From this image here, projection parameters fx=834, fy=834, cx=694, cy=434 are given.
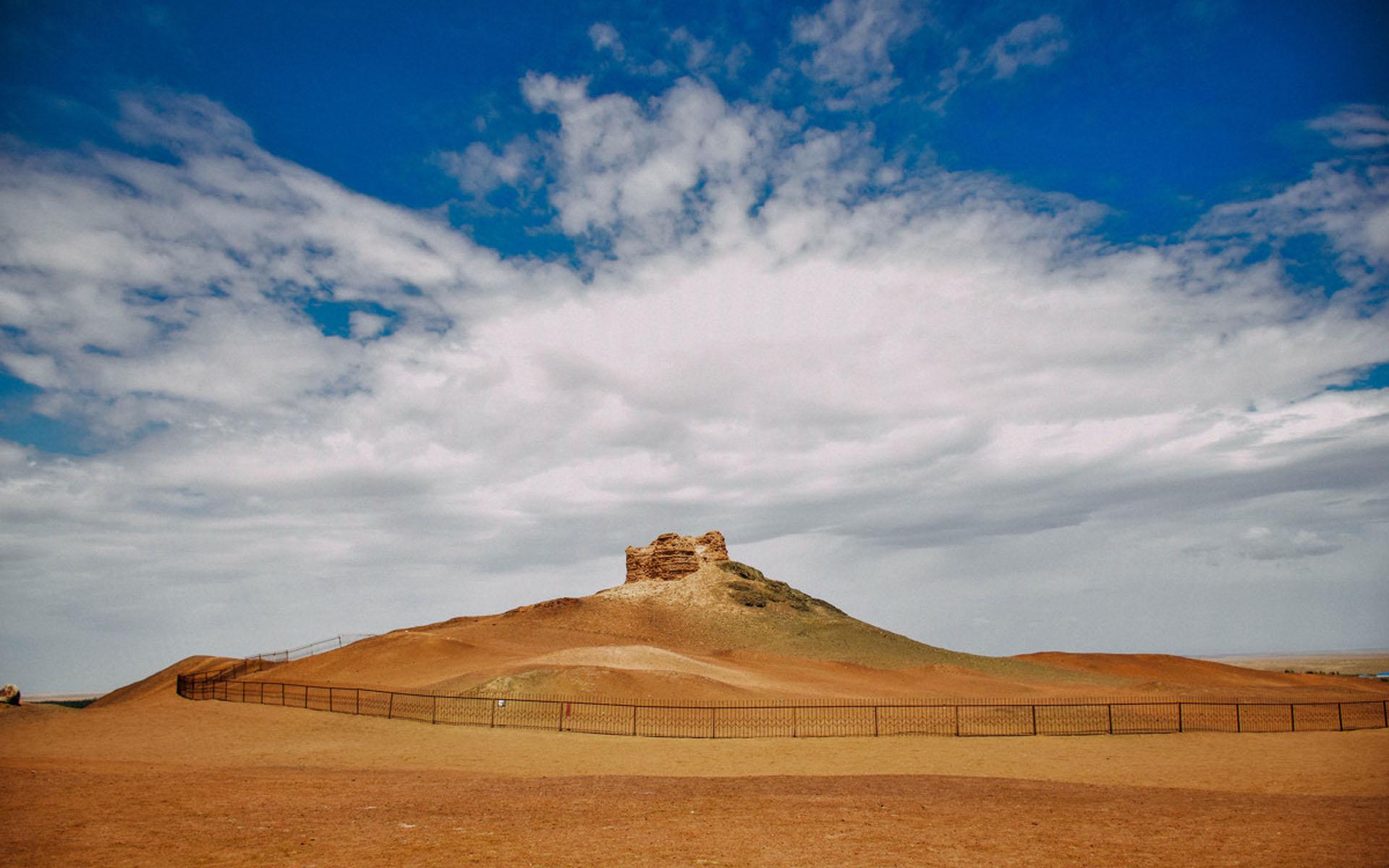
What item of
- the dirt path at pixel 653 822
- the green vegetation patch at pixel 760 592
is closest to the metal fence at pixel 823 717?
the dirt path at pixel 653 822

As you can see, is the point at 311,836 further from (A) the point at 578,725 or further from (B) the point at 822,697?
(B) the point at 822,697

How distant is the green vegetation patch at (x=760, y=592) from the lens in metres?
112

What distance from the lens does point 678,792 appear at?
2275 cm

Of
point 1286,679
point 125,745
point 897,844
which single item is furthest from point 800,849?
point 1286,679

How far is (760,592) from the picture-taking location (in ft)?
378

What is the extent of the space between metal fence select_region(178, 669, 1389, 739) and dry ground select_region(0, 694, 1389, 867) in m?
4.93

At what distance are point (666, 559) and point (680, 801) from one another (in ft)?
336

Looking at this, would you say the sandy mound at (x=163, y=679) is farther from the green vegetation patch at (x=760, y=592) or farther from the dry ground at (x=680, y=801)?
the green vegetation patch at (x=760, y=592)

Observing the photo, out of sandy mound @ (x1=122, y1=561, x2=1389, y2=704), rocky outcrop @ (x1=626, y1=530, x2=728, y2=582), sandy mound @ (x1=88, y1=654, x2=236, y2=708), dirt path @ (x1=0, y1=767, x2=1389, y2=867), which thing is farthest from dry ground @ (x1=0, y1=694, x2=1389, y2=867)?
rocky outcrop @ (x1=626, y1=530, x2=728, y2=582)

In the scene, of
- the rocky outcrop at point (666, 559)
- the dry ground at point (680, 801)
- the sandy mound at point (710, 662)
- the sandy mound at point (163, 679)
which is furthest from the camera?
the rocky outcrop at point (666, 559)

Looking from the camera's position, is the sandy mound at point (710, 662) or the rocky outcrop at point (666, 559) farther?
the rocky outcrop at point (666, 559)

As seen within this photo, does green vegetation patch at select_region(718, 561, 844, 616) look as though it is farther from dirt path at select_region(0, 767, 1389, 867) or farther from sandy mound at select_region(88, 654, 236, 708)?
dirt path at select_region(0, 767, 1389, 867)

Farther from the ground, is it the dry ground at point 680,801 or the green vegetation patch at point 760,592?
the green vegetation patch at point 760,592

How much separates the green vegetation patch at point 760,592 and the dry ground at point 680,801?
74.9 m
